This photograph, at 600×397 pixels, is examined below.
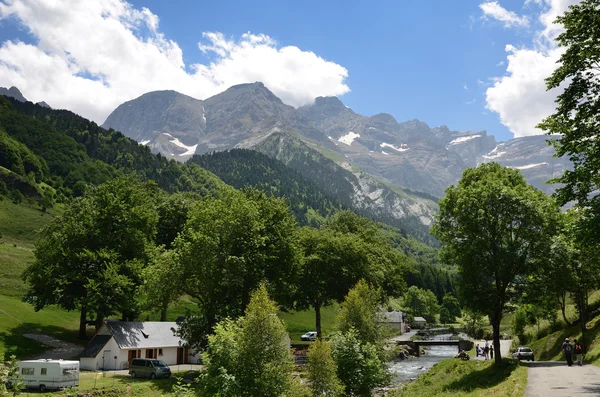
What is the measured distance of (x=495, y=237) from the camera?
4178 cm

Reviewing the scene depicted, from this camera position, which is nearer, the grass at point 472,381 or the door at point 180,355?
the grass at point 472,381

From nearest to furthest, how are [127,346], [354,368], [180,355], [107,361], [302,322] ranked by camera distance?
[354,368], [107,361], [127,346], [180,355], [302,322]

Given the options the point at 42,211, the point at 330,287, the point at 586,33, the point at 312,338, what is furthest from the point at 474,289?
the point at 42,211

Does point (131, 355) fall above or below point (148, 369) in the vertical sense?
above

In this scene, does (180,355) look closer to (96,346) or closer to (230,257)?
(96,346)

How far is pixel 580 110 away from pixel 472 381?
80.1 ft

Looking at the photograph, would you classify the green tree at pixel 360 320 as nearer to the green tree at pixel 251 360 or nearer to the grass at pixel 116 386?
the grass at pixel 116 386

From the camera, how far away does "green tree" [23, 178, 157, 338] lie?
6469 centimetres

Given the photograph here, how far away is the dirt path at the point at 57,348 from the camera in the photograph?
197 feet

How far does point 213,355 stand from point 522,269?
1097 inches

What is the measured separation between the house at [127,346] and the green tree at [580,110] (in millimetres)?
45298

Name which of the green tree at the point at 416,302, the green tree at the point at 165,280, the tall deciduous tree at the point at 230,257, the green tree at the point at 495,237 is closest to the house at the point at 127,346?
the green tree at the point at 165,280

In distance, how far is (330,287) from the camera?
81.6 m

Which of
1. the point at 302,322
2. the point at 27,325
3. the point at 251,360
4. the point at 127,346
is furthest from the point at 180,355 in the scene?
the point at 302,322
